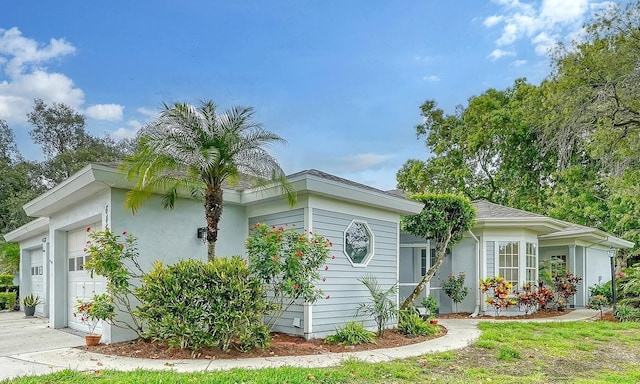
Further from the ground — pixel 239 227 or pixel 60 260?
pixel 239 227

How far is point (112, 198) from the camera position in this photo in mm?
7766

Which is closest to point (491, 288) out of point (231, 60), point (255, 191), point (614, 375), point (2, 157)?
point (614, 375)

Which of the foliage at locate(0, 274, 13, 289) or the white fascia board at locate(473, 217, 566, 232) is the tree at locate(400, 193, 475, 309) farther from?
the foliage at locate(0, 274, 13, 289)

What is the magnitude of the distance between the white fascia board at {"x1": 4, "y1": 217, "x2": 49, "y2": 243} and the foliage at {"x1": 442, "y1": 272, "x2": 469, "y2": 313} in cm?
1108

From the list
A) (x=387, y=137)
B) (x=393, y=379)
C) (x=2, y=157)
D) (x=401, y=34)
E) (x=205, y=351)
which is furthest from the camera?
(x=2, y=157)

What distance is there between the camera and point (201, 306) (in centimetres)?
665

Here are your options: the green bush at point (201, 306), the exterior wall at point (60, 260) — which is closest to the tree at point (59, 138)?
the exterior wall at point (60, 260)

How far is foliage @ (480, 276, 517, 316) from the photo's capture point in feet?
41.2

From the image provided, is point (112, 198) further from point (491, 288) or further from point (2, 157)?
point (2, 157)

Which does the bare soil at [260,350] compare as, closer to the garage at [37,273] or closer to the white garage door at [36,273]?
the garage at [37,273]

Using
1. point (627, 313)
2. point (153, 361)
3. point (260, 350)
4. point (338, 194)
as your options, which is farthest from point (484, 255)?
point (153, 361)

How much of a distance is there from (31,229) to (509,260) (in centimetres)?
1458

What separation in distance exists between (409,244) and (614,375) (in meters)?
7.38

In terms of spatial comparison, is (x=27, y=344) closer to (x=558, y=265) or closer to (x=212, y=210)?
(x=212, y=210)
